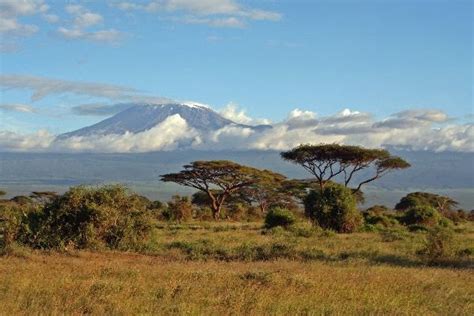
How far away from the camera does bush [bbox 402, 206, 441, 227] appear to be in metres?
38.3

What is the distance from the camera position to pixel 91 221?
67.8 feet

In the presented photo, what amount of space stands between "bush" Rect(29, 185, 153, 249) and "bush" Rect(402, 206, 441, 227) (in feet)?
70.9

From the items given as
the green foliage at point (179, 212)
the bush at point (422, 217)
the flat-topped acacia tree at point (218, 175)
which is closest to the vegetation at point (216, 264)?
the bush at point (422, 217)

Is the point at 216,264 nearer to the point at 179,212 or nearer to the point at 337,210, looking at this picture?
the point at 337,210

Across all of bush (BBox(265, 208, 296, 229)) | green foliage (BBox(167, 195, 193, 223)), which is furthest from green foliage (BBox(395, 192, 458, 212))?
bush (BBox(265, 208, 296, 229))

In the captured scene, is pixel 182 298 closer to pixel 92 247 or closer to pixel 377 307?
pixel 377 307

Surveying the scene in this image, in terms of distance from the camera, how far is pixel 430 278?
14.4m

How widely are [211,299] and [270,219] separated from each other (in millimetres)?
23475

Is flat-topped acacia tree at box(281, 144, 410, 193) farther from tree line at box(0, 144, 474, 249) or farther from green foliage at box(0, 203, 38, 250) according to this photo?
green foliage at box(0, 203, 38, 250)

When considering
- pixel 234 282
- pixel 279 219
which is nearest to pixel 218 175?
pixel 279 219

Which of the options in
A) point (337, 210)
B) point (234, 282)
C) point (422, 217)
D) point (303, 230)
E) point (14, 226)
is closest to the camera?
point (234, 282)

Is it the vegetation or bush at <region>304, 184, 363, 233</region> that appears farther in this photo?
bush at <region>304, 184, 363, 233</region>

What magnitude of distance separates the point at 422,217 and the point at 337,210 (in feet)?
30.2

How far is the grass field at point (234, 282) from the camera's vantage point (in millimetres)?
10383
